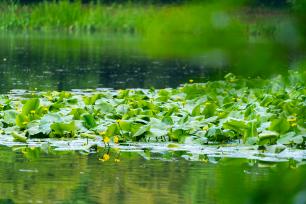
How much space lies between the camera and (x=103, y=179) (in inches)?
258

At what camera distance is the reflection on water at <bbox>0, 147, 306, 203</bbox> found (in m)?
5.88

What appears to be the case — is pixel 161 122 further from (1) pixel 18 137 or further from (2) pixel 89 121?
(1) pixel 18 137

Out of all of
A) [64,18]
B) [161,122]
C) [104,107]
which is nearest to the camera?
[161,122]

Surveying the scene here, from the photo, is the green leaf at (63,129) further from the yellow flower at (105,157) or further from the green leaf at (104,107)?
the green leaf at (104,107)

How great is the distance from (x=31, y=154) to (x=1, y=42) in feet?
72.0

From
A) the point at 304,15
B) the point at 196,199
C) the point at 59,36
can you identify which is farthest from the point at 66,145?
the point at 59,36

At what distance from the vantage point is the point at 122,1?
44.3 metres

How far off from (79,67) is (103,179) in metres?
14.6

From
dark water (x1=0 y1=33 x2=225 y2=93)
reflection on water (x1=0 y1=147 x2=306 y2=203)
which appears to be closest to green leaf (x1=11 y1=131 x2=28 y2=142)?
reflection on water (x1=0 y1=147 x2=306 y2=203)

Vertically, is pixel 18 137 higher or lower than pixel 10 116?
lower

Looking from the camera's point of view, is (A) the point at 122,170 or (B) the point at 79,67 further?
(B) the point at 79,67

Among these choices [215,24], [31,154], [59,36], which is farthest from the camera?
[59,36]

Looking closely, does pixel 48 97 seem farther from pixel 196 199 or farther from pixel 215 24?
pixel 215 24

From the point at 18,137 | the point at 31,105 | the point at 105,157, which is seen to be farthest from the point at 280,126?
the point at 31,105
